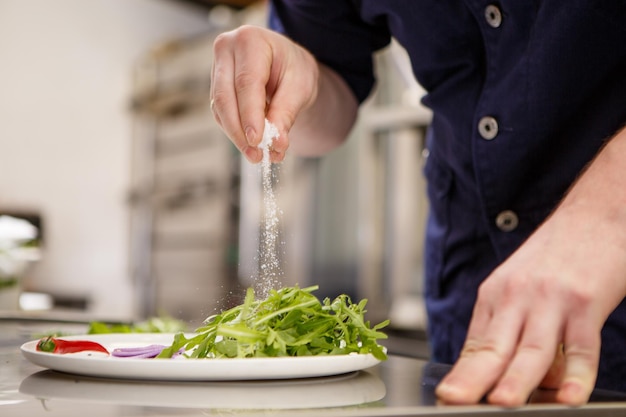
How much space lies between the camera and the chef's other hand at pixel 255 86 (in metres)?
0.87

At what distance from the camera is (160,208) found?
17.4ft

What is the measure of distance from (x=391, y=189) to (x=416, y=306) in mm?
527

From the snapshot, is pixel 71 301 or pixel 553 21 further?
pixel 71 301

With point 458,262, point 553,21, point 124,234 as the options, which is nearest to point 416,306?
point 458,262

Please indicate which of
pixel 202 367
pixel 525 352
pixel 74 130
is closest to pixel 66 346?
pixel 202 367

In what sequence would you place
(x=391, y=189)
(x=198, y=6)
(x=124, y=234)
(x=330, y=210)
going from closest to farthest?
(x=391, y=189) < (x=330, y=210) < (x=124, y=234) < (x=198, y=6)

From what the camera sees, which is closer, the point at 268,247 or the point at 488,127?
the point at 268,247

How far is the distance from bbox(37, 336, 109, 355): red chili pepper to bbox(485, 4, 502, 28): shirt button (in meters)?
0.68

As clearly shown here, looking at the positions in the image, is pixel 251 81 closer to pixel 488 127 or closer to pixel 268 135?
pixel 268 135

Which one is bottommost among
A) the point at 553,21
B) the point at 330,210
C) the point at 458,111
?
the point at 330,210

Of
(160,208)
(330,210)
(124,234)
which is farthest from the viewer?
(124,234)

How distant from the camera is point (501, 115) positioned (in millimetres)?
1063

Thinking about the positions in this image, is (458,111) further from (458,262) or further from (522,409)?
(522,409)

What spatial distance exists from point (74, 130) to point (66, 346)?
4987 mm
